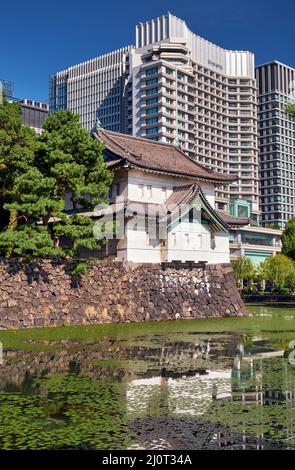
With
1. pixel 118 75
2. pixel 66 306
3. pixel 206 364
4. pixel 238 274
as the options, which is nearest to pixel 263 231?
pixel 238 274

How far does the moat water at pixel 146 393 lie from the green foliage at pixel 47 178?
607 cm

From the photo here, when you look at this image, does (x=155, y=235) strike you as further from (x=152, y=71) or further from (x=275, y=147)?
(x=275, y=147)

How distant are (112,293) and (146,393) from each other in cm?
1806

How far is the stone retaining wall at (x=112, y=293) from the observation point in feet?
80.2

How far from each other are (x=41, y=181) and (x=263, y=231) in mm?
79112

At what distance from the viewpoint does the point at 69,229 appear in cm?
2578

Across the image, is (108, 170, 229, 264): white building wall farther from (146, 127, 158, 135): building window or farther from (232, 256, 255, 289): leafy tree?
(146, 127, 158, 135): building window

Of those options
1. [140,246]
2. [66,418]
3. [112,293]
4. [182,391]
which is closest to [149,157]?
[140,246]

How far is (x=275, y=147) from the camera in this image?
133 meters

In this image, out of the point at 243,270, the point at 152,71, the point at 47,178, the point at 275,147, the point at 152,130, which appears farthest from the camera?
the point at 275,147

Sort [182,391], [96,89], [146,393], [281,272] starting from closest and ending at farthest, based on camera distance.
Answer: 1. [146,393]
2. [182,391]
3. [281,272]
4. [96,89]

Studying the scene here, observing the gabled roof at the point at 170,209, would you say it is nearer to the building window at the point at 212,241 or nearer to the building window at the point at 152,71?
the building window at the point at 212,241

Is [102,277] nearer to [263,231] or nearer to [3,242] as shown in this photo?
[3,242]

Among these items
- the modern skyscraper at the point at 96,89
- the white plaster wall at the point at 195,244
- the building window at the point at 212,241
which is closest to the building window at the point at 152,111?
the modern skyscraper at the point at 96,89
